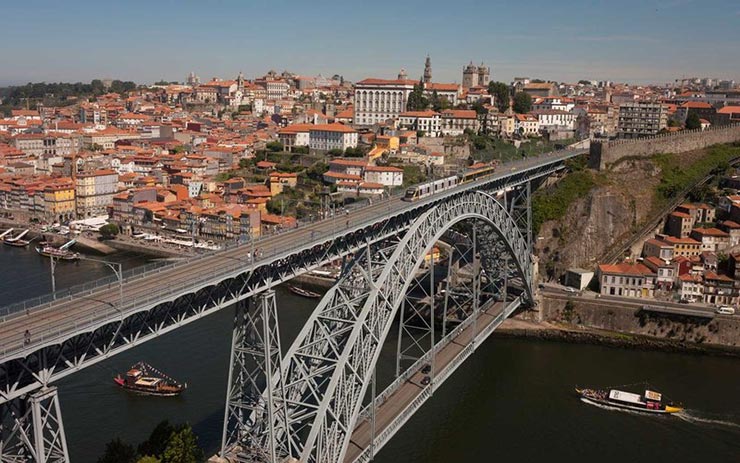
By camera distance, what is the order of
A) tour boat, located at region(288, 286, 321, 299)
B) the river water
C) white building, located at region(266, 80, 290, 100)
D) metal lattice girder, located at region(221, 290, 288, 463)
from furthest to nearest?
white building, located at region(266, 80, 290, 100) < tour boat, located at region(288, 286, 321, 299) < the river water < metal lattice girder, located at region(221, 290, 288, 463)

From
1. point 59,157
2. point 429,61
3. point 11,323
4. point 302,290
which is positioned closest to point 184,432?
point 11,323

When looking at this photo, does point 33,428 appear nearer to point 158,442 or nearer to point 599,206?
point 158,442

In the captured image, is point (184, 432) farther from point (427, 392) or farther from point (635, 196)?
point (635, 196)

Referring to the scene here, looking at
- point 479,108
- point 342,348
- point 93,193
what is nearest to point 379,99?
point 479,108

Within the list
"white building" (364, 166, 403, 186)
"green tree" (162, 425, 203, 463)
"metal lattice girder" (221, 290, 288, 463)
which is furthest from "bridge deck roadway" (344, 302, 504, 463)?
"white building" (364, 166, 403, 186)

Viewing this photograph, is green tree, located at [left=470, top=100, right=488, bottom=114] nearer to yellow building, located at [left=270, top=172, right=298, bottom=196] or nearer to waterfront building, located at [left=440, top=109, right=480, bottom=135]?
waterfront building, located at [left=440, top=109, right=480, bottom=135]

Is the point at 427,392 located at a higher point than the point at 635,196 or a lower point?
lower

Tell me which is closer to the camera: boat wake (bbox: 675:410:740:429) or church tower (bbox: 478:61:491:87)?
boat wake (bbox: 675:410:740:429)
